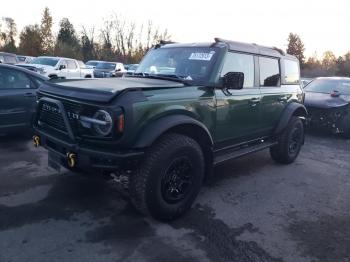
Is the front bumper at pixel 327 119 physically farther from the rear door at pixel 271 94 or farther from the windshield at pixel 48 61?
the windshield at pixel 48 61

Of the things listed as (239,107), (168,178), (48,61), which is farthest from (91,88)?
(48,61)

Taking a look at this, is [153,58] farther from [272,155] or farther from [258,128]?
[272,155]

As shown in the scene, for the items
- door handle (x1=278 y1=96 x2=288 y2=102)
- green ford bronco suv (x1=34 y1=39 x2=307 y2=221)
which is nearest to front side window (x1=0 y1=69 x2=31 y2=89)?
green ford bronco suv (x1=34 y1=39 x2=307 y2=221)

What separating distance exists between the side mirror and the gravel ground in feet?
4.87

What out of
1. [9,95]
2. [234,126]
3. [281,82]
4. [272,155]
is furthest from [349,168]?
[9,95]

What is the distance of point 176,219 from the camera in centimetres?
404

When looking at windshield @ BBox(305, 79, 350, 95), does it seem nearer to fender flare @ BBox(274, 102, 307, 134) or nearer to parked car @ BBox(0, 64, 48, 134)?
fender flare @ BBox(274, 102, 307, 134)

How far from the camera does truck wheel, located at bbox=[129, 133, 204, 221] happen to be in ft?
12.0

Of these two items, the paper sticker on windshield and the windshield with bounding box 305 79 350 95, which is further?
the windshield with bounding box 305 79 350 95

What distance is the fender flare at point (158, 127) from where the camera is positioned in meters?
3.51

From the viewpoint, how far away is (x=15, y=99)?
6562mm

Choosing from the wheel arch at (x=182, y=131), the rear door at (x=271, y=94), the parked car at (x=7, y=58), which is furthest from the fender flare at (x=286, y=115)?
the parked car at (x=7, y=58)

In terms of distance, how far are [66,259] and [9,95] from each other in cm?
430

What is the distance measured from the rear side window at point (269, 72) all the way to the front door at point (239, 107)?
0.26 m
